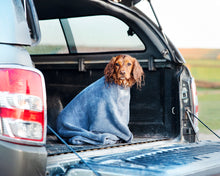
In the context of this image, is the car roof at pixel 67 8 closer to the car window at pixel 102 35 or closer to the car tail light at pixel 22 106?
the car window at pixel 102 35

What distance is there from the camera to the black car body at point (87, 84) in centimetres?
233

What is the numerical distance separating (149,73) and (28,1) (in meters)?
1.99

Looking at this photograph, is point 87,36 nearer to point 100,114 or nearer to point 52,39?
point 52,39

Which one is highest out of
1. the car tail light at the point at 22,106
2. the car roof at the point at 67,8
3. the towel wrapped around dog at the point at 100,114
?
the car roof at the point at 67,8

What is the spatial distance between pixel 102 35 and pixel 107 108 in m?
0.95

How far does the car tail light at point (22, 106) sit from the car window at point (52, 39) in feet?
9.07

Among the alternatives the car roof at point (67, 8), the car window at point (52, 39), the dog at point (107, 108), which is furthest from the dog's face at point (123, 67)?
the car window at point (52, 39)

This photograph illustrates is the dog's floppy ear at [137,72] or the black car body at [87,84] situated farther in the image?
the dog's floppy ear at [137,72]

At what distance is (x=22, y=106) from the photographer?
91.7 inches

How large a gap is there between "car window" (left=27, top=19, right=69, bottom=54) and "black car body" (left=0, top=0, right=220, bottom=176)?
0.04 feet

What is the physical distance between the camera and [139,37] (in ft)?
14.4

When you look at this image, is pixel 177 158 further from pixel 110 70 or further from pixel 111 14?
pixel 111 14

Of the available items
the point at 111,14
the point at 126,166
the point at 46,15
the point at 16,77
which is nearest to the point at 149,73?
the point at 111,14

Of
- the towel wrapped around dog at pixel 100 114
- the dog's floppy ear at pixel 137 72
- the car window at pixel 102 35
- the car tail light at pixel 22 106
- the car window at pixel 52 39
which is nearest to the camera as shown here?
the car tail light at pixel 22 106
